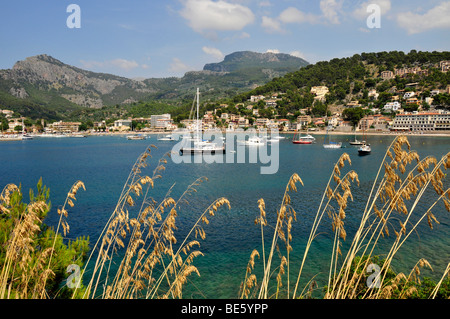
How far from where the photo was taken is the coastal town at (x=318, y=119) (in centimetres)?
9119

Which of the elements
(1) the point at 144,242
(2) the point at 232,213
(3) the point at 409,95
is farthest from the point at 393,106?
(1) the point at 144,242

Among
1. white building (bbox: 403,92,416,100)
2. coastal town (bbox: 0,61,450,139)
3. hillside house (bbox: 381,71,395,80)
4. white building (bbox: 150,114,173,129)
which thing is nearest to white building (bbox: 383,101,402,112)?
coastal town (bbox: 0,61,450,139)

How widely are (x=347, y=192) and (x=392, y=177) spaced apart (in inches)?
Answer: 13.3

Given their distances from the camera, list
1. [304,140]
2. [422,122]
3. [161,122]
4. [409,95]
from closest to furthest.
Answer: [304,140], [422,122], [409,95], [161,122]

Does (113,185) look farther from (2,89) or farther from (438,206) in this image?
(2,89)

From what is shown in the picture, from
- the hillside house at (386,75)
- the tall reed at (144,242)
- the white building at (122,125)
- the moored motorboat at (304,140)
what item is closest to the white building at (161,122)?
the white building at (122,125)

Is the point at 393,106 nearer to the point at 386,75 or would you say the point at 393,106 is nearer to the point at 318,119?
the point at 318,119

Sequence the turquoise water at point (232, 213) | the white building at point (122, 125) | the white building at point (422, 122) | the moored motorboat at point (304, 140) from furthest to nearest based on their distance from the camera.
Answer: the white building at point (122, 125)
the white building at point (422, 122)
the moored motorboat at point (304, 140)
the turquoise water at point (232, 213)

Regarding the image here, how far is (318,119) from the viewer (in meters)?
112

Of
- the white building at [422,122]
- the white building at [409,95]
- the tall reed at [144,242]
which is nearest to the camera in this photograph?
the tall reed at [144,242]

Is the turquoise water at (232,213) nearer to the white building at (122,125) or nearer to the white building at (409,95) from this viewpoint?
the white building at (409,95)

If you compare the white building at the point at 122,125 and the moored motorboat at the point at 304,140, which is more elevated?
the white building at the point at 122,125

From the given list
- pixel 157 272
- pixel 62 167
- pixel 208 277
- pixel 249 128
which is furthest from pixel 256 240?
pixel 249 128
